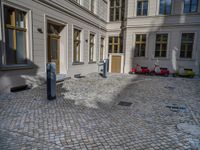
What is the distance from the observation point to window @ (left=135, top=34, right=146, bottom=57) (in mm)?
13177

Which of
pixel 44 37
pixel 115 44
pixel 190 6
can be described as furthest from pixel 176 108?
pixel 115 44

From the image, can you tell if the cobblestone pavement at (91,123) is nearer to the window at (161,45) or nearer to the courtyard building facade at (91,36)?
the courtyard building facade at (91,36)

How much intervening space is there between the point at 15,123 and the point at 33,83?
3638 millimetres

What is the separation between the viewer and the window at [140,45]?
13177 millimetres

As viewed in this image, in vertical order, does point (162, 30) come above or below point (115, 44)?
above

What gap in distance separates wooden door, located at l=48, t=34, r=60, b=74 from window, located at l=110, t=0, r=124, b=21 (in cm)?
837

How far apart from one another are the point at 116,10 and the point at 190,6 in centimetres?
648

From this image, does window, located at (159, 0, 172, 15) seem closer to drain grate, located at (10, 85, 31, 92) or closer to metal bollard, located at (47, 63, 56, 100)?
metal bollard, located at (47, 63, 56, 100)

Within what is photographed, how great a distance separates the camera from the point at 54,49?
8.51 metres

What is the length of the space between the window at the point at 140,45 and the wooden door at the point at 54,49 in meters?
7.48

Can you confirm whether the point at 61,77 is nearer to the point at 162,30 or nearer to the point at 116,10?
the point at 162,30

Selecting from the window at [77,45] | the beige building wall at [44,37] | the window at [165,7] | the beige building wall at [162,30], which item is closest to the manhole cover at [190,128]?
the beige building wall at [44,37]

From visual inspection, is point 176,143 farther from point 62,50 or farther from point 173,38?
point 173,38

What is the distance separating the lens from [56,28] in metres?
8.63
